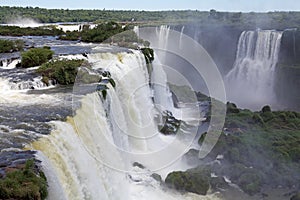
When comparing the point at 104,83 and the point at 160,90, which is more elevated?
the point at 104,83

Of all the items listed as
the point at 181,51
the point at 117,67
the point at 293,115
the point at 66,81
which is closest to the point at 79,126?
the point at 66,81

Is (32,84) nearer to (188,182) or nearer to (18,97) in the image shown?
(18,97)

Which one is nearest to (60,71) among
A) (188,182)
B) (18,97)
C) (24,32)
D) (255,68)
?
(18,97)

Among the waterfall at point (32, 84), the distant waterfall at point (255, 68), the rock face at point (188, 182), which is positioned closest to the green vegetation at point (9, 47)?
the waterfall at point (32, 84)

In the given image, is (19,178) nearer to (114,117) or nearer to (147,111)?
(114,117)

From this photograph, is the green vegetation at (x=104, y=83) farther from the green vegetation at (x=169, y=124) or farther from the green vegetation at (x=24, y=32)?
the green vegetation at (x=24, y=32)

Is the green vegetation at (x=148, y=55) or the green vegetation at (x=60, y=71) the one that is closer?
the green vegetation at (x=60, y=71)
